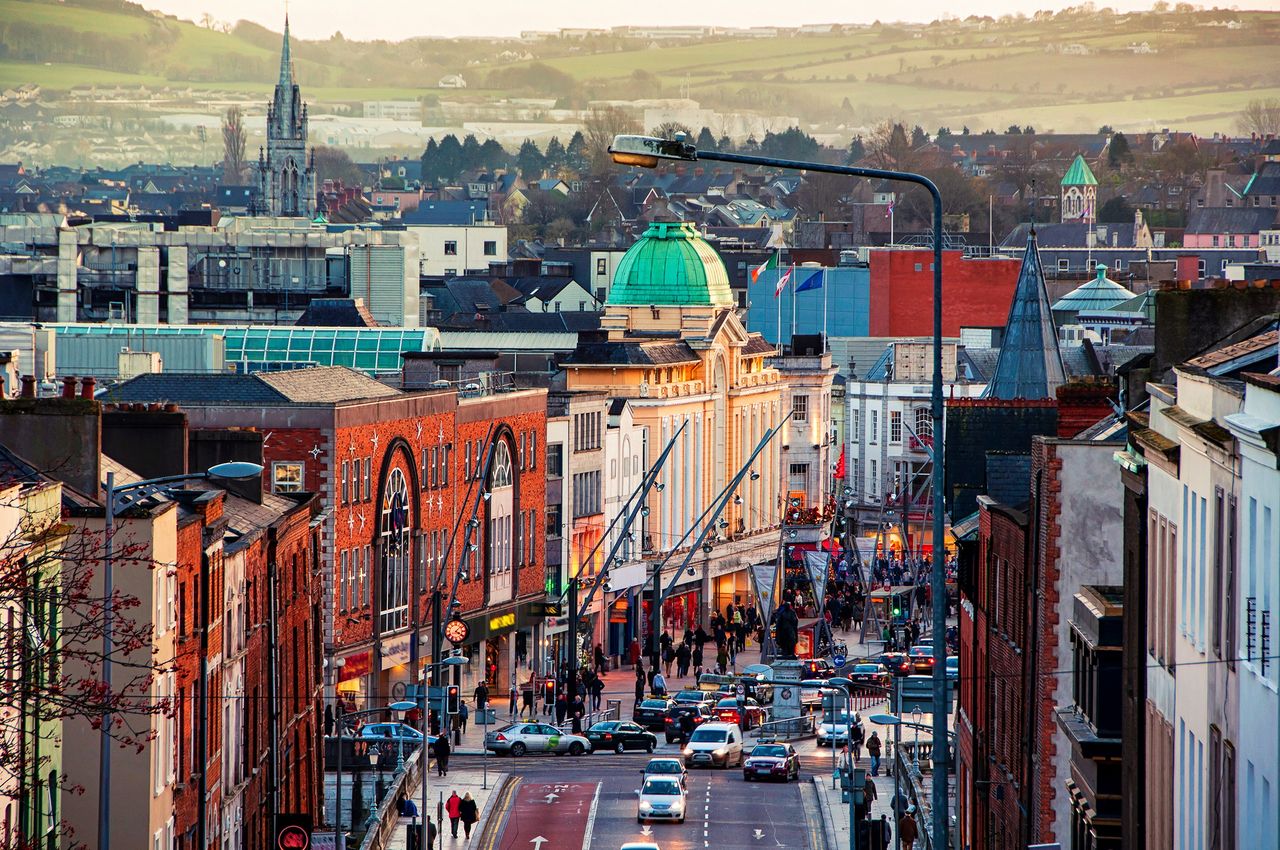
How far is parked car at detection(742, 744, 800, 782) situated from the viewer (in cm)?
7894

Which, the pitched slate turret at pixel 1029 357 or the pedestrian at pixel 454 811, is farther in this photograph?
the pitched slate turret at pixel 1029 357

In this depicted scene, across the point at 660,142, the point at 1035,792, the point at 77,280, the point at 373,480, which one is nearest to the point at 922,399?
the point at 77,280

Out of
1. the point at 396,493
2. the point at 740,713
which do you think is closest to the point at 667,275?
the point at 396,493

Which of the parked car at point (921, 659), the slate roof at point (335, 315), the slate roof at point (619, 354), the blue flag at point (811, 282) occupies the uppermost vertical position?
the blue flag at point (811, 282)

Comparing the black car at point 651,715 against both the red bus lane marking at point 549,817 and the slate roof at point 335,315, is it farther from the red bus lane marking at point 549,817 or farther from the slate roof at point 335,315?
the slate roof at point 335,315

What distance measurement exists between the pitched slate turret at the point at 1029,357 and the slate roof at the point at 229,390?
64.9 ft

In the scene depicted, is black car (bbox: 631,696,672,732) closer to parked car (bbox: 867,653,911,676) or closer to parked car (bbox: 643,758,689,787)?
parked car (bbox: 867,653,911,676)

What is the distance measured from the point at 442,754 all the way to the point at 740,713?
16.2 metres

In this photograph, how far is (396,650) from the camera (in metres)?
93.1

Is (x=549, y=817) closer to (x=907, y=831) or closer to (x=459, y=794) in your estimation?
(x=459, y=794)

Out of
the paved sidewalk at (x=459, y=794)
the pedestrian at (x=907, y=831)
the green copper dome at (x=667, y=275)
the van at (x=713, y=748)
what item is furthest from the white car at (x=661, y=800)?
the green copper dome at (x=667, y=275)

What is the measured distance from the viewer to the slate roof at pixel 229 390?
283 ft

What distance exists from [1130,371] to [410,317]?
114 meters

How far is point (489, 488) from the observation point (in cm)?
10406
